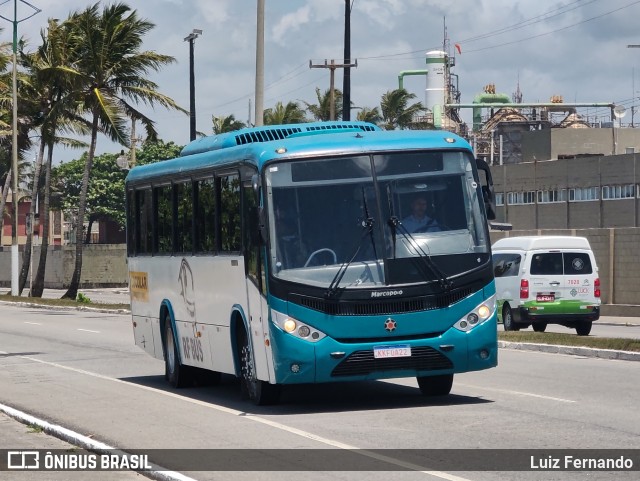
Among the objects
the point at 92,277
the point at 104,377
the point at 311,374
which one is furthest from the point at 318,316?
the point at 92,277

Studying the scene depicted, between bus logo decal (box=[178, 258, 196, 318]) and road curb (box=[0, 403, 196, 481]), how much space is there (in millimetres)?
2888

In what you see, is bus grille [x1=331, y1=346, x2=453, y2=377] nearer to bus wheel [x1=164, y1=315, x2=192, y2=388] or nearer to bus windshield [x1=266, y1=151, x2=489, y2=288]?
bus windshield [x1=266, y1=151, x2=489, y2=288]

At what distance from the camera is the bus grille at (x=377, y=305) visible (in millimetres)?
13617

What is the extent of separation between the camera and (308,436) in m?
11.9

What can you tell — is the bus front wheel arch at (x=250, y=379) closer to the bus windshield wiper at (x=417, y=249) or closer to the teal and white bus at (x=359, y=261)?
the teal and white bus at (x=359, y=261)

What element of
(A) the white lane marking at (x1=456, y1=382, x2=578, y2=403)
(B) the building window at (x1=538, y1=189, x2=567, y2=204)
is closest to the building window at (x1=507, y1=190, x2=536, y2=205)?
(B) the building window at (x1=538, y1=189, x2=567, y2=204)

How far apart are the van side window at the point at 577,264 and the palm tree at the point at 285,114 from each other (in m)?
50.4

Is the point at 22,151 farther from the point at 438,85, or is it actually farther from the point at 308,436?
the point at 438,85

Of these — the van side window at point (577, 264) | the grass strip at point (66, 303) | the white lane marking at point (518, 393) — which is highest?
the van side window at point (577, 264)

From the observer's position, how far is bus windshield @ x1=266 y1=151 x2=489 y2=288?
1377cm

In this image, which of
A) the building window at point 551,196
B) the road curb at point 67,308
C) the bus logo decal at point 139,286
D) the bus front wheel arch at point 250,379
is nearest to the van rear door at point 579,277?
A: the bus logo decal at point 139,286

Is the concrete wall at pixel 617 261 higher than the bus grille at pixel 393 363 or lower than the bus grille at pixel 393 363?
higher

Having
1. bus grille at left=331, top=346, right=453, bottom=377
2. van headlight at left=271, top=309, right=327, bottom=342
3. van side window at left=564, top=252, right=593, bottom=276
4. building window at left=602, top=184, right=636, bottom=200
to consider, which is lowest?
bus grille at left=331, top=346, right=453, bottom=377

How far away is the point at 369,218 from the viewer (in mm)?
13938
